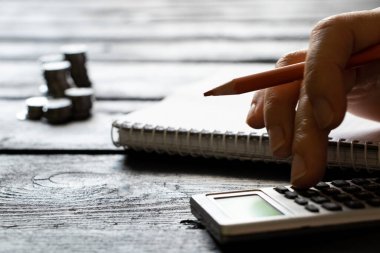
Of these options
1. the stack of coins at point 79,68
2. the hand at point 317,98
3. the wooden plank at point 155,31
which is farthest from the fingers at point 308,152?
the wooden plank at point 155,31

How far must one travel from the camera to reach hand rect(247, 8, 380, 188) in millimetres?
483

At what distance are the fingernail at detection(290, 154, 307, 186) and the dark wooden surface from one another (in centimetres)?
6

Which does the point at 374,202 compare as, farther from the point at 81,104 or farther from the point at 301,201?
the point at 81,104

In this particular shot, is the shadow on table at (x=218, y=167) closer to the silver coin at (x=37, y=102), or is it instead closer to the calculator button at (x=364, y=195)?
the calculator button at (x=364, y=195)

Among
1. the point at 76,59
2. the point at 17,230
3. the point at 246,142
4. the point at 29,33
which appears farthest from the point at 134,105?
the point at 29,33

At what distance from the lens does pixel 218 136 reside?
0.63 meters

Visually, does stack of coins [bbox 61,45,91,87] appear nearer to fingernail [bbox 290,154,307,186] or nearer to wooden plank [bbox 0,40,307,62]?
wooden plank [bbox 0,40,307,62]

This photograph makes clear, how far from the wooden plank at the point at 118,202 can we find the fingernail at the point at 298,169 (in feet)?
0.18

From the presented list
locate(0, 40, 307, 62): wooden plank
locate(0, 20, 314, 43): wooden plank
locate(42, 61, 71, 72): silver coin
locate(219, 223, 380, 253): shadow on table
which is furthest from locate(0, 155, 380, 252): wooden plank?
locate(0, 20, 314, 43): wooden plank

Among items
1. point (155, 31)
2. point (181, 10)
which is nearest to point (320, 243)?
point (155, 31)

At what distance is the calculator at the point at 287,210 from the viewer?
438 mm

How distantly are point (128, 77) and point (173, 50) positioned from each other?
9.4 inches

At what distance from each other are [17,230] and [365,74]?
310 mm

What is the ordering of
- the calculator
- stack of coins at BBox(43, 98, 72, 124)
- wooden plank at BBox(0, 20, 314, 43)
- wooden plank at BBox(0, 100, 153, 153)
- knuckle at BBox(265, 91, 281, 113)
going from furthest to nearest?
1. wooden plank at BBox(0, 20, 314, 43)
2. stack of coins at BBox(43, 98, 72, 124)
3. wooden plank at BBox(0, 100, 153, 153)
4. knuckle at BBox(265, 91, 281, 113)
5. the calculator
